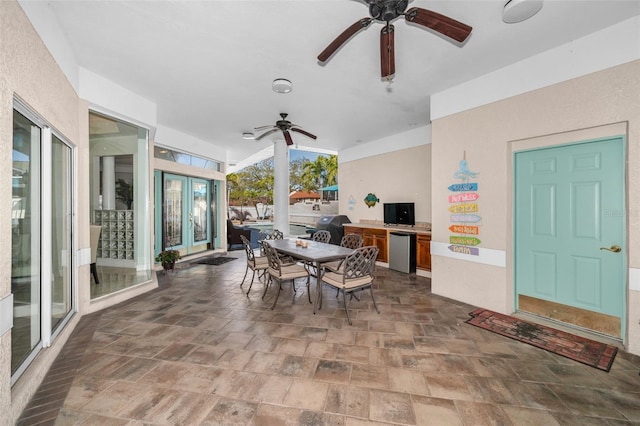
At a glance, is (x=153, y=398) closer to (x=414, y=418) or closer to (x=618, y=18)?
(x=414, y=418)

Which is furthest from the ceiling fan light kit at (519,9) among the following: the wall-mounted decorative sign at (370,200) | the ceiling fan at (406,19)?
the wall-mounted decorative sign at (370,200)

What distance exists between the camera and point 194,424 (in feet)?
5.52

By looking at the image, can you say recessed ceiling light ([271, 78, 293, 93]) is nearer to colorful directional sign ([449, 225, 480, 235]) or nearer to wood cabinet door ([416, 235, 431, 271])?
colorful directional sign ([449, 225, 480, 235])

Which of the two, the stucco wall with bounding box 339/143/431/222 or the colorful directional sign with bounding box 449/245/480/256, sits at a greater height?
the stucco wall with bounding box 339/143/431/222

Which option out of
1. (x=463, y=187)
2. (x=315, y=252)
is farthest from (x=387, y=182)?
(x=315, y=252)

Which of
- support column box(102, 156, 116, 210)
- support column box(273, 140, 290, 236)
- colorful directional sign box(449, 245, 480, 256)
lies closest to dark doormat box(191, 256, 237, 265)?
support column box(273, 140, 290, 236)

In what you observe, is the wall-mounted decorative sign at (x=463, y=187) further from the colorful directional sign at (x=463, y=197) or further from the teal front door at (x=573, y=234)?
the teal front door at (x=573, y=234)

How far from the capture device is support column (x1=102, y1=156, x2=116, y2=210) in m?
5.17

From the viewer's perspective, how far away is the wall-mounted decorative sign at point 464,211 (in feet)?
12.0

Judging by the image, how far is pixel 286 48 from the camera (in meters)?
2.94

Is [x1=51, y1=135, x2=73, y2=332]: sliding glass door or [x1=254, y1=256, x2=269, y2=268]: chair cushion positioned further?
[x1=254, y1=256, x2=269, y2=268]: chair cushion

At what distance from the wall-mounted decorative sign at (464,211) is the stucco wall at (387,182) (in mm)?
1873

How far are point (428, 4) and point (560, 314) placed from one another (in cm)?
361

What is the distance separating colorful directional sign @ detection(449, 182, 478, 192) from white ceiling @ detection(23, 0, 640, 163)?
1.44 meters
